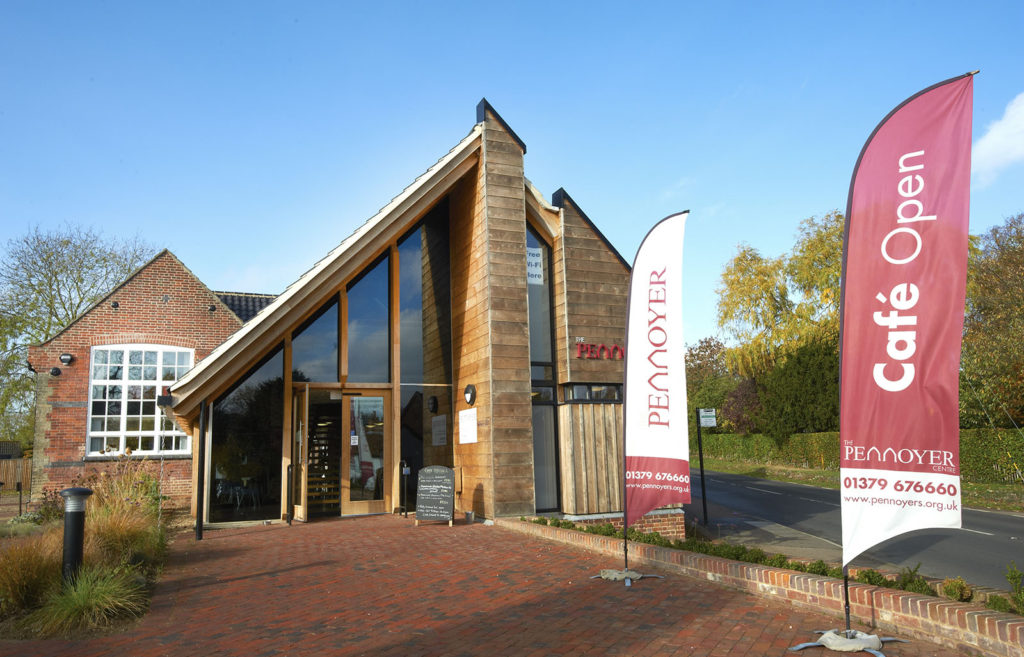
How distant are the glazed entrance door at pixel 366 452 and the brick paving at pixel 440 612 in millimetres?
3699

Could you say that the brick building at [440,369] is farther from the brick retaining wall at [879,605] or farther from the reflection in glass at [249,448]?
the brick retaining wall at [879,605]

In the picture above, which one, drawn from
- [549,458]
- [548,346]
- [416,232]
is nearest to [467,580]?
[549,458]

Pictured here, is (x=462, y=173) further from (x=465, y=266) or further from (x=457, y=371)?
(x=457, y=371)

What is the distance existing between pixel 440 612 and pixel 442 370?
740cm

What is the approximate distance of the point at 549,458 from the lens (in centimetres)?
1152

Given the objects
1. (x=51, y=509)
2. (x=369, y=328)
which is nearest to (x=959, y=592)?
(x=369, y=328)

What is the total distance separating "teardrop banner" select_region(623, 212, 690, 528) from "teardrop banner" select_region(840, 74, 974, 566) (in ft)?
6.41

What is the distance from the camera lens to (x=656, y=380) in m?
6.41

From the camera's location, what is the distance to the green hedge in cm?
1956

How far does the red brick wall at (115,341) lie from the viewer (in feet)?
51.1

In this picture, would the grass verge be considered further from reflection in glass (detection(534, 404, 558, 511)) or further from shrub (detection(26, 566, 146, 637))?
shrub (detection(26, 566, 146, 637))

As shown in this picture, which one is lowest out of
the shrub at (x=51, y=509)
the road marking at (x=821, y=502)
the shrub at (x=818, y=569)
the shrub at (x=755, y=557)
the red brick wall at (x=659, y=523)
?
the road marking at (x=821, y=502)

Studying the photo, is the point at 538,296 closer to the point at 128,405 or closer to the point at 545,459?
the point at 545,459

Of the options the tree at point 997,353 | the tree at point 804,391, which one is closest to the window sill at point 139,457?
the tree at point 997,353
